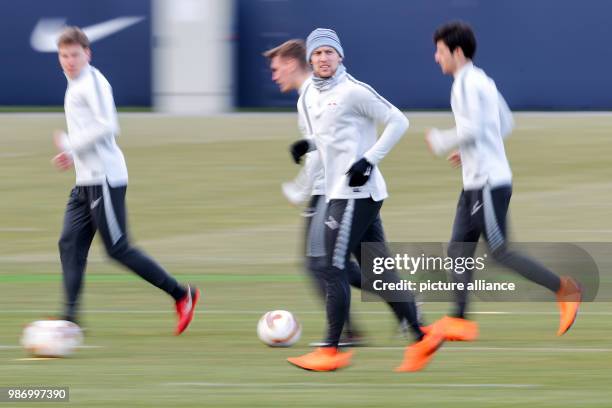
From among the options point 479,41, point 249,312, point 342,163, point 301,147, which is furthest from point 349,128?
point 479,41

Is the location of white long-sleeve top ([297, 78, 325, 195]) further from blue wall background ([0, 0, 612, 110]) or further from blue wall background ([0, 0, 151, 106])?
blue wall background ([0, 0, 151, 106])

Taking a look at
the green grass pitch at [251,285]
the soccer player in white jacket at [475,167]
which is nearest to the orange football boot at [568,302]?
the soccer player in white jacket at [475,167]

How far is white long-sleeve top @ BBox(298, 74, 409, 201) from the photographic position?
7105 mm

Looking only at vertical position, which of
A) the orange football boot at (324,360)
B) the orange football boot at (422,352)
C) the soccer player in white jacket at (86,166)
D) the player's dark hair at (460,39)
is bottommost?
the orange football boot at (324,360)

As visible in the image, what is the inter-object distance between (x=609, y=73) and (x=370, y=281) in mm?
19866

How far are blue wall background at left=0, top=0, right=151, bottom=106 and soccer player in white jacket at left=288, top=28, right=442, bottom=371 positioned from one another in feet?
66.6

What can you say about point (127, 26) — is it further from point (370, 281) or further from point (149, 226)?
point (370, 281)

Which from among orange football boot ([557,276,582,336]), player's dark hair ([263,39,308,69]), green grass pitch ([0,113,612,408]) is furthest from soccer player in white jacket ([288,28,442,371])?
orange football boot ([557,276,582,336])

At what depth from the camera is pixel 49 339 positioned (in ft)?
24.3

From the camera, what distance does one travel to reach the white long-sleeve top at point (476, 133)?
756cm

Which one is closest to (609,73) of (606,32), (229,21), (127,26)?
(606,32)

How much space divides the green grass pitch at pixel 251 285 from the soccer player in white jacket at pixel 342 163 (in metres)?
0.21

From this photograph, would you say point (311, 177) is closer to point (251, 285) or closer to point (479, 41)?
point (251, 285)

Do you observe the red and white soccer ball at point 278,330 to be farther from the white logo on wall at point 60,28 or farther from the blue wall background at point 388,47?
the white logo on wall at point 60,28
